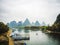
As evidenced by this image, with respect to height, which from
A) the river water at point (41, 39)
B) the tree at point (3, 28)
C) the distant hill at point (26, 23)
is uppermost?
the distant hill at point (26, 23)

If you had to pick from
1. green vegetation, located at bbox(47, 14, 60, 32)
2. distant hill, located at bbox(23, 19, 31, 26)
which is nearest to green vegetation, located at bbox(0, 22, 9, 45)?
distant hill, located at bbox(23, 19, 31, 26)

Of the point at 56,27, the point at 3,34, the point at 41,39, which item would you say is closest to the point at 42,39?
the point at 41,39

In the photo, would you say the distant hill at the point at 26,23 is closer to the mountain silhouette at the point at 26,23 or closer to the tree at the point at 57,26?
the mountain silhouette at the point at 26,23

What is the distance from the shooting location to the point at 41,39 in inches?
80.8

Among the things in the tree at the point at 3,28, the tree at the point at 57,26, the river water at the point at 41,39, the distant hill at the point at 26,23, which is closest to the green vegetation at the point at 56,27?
the tree at the point at 57,26

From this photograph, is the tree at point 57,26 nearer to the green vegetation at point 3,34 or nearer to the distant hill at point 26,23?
the distant hill at point 26,23

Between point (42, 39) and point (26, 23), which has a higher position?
point (26, 23)

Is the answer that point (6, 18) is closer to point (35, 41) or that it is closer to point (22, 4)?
point (22, 4)

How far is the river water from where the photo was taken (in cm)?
204

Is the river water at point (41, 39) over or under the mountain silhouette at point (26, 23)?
under

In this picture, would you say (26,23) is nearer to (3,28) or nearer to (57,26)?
(3,28)

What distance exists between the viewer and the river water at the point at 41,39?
2043 millimetres

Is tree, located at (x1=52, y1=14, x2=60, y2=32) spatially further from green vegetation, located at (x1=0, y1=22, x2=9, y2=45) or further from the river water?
green vegetation, located at (x1=0, y1=22, x2=9, y2=45)

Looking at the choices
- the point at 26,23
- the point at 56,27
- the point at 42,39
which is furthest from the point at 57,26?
the point at 26,23
